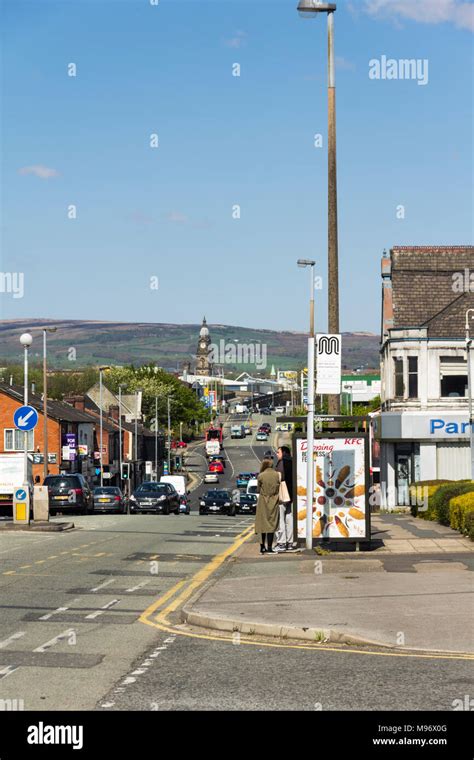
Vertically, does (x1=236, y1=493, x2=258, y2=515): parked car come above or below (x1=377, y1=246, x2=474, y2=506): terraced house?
below

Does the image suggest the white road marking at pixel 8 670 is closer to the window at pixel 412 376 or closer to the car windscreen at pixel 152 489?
the window at pixel 412 376

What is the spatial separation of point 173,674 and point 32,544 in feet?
54.8

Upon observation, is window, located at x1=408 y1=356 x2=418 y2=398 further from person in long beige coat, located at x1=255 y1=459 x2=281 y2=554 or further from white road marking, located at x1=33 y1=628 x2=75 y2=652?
white road marking, located at x1=33 y1=628 x2=75 y2=652

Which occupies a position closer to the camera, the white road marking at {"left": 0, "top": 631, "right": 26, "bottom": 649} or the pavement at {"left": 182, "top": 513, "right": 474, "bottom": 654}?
the white road marking at {"left": 0, "top": 631, "right": 26, "bottom": 649}

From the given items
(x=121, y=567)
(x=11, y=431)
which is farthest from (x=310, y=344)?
(x=11, y=431)

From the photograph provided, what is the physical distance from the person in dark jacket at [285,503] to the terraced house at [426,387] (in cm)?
2699

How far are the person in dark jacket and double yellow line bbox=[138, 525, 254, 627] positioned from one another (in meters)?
1.20

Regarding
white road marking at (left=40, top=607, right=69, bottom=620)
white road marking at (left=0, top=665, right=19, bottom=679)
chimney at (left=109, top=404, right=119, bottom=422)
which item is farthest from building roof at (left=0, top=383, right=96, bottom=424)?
white road marking at (left=0, top=665, right=19, bottom=679)

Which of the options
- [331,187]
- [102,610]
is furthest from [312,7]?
[102,610]

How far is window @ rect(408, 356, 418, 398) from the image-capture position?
50531 mm

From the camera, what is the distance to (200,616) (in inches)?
556

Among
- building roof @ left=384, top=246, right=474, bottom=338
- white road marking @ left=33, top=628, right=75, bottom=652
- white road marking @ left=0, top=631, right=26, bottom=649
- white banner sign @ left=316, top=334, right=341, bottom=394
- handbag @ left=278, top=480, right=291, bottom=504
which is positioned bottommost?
white road marking @ left=33, top=628, right=75, bottom=652
